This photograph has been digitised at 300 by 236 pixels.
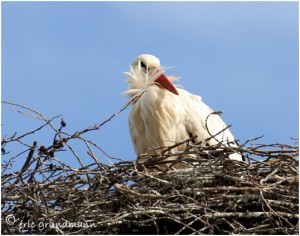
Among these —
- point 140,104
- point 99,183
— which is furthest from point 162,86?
point 99,183

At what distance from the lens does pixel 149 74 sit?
5.36m

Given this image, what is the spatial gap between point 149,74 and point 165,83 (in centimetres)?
12

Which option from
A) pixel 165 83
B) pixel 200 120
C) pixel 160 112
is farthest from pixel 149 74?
pixel 200 120

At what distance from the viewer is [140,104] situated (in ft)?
17.5

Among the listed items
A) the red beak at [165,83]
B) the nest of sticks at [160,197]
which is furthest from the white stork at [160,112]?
→ the nest of sticks at [160,197]

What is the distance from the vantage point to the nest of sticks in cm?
401

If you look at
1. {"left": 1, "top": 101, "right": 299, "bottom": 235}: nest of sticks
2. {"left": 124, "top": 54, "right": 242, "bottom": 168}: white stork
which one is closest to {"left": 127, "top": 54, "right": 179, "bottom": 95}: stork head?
{"left": 124, "top": 54, "right": 242, "bottom": 168}: white stork

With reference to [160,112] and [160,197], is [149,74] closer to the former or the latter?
[160,112]

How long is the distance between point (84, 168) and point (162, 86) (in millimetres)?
1243

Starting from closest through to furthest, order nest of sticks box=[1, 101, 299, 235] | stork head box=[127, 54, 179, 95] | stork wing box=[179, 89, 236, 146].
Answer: nest of sticks box=[1, 101, 299, 235] → stork wing box=[179, 89, 236, 146] → stork head box=[127, 54, 179, 95]

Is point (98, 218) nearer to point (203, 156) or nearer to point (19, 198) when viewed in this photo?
point (19, 198)

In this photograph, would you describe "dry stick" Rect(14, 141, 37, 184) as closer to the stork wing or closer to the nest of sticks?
the nest of sticks

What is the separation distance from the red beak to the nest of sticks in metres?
1.00

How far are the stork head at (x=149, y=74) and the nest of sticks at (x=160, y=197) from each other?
107 centimetres
